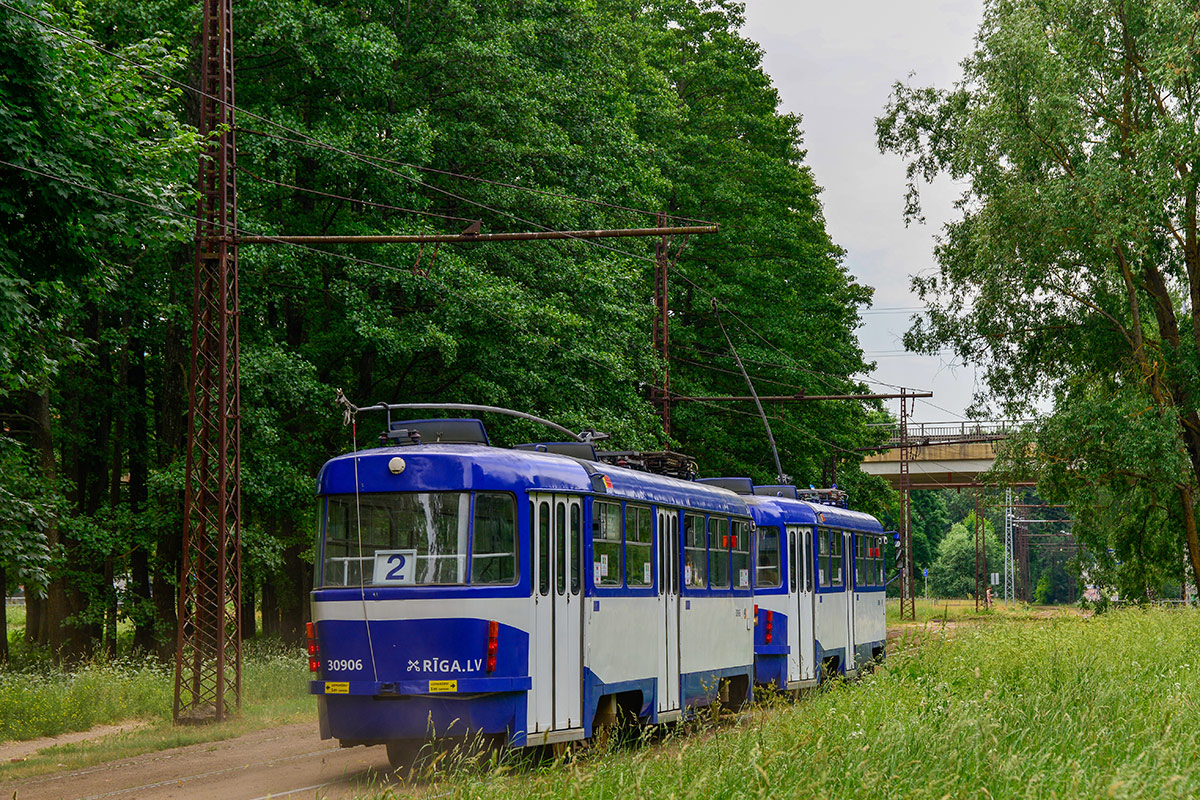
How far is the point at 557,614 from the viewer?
1263cm

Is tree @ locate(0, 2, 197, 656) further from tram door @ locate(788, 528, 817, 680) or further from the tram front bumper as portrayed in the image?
tram door @ locate(788, 528, 817, 680)

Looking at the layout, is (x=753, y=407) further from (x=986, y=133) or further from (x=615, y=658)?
(x=615, y=658)

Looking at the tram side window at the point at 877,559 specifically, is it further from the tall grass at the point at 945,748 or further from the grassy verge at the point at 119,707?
the tall grass at the point at 945,748

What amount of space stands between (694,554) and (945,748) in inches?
303

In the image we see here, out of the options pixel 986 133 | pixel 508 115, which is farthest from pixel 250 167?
pixel 986 133

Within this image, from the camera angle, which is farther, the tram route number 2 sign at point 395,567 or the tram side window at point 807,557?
the tram side window at point 807,557

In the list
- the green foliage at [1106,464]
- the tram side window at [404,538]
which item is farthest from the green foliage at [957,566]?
the tram side window at [404,538]

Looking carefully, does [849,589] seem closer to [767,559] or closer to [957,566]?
[767,559]

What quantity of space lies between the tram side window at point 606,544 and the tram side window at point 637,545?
268 mm

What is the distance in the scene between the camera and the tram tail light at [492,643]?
11.9 metres

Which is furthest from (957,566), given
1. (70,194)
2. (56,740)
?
(70,194)

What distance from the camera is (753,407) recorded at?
4231 cm

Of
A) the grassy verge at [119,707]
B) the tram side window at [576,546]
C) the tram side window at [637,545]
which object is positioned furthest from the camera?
the grassy verge at [119,707]

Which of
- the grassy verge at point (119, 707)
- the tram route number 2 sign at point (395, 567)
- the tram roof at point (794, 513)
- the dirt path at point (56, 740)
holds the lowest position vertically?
the dirt path at point (56, 740)
